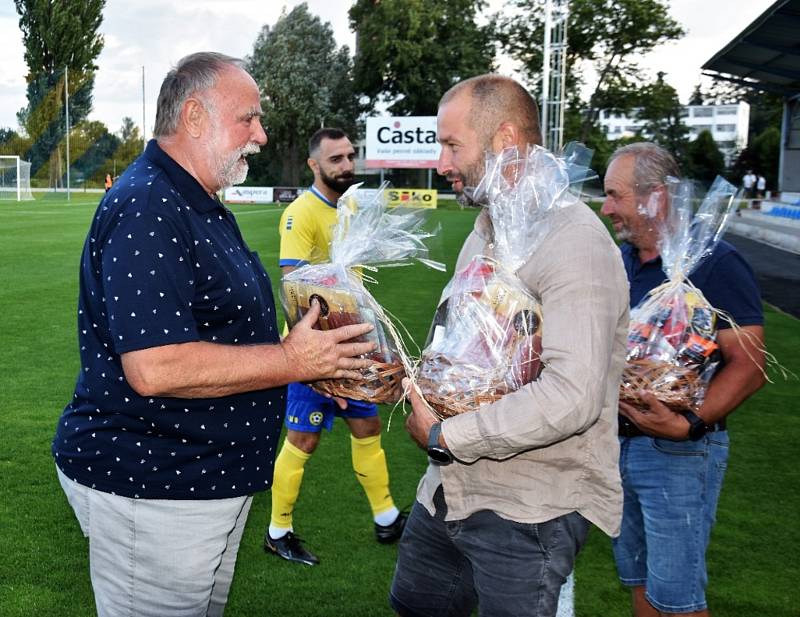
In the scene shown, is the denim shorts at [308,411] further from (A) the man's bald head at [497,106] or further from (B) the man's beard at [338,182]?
(A) the man's bald head at [497,106]

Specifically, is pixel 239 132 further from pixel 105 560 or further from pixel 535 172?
pixel 105 560

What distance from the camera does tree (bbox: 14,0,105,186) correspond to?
51.4 meters

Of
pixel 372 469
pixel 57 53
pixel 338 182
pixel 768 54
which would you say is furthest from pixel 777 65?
pixel 57 53

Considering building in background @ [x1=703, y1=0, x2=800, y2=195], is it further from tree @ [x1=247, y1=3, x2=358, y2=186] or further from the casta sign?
tree @ [x1=247, y1=3, x2=358, y2=186]

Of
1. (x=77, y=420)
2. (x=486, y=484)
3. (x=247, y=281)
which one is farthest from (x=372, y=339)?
(x=77, y=420)

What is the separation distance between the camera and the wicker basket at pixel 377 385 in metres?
2.31

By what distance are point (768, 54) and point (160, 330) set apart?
3680cm

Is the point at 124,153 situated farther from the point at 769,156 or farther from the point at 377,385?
the point at 377,385

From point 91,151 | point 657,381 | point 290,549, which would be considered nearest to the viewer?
point 657,381

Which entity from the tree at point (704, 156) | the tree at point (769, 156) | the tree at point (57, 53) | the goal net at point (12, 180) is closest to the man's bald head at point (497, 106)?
the goal net at point (12, 180)

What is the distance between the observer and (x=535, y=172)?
82.3 inches

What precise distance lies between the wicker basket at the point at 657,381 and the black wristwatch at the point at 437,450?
0.76 m

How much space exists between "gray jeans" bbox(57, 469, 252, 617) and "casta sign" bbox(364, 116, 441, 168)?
125 feet

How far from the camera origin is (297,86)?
192 ft
